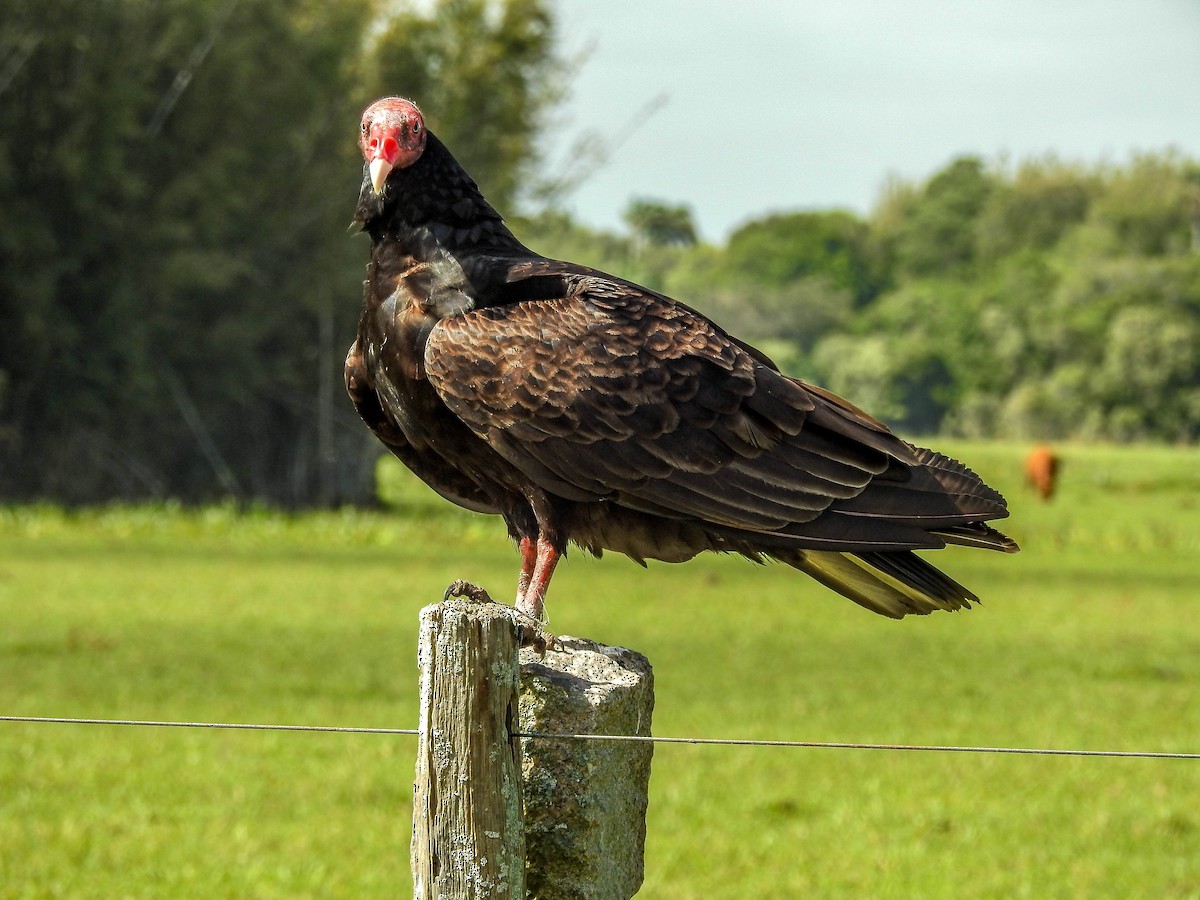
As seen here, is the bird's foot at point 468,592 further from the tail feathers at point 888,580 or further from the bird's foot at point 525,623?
the tail feathers at point 888,580

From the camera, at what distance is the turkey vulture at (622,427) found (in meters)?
2.84

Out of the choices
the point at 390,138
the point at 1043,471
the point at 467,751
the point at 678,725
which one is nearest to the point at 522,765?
the point at 467,751

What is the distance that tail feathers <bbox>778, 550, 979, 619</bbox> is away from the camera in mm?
2766

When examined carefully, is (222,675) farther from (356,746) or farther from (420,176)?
(420,176)

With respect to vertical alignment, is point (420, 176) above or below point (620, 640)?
above

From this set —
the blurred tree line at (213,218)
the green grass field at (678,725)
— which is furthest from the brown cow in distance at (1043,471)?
the green grass field at (678,725)

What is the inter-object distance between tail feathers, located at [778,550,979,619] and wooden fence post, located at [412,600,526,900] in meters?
0.72

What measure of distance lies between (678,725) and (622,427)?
512 cm

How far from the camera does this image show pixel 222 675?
888 centimetres

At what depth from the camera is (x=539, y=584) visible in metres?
2.90

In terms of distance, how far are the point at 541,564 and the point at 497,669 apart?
56 centimetres

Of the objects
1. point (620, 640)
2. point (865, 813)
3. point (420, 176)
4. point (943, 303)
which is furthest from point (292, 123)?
point (943, 303)

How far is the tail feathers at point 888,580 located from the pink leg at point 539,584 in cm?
45

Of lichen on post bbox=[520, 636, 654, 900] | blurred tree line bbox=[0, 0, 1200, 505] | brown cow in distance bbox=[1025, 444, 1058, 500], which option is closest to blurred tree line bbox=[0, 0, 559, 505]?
blurred tree line bbox=[0, 0, 1200, 505]
